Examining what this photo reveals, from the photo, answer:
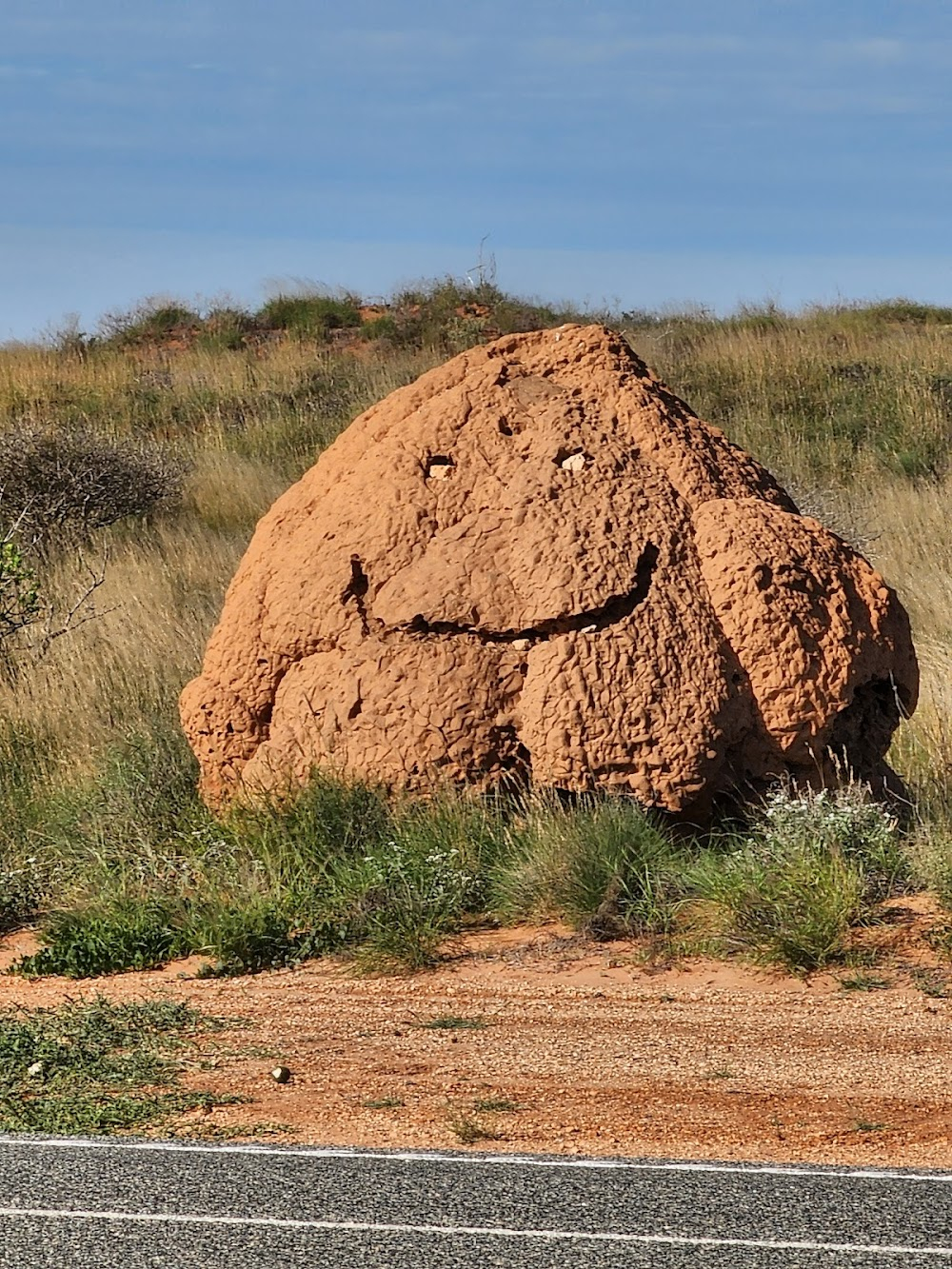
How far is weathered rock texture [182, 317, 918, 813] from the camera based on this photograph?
6691 mm

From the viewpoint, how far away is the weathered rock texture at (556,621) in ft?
22.0

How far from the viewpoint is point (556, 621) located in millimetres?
6820

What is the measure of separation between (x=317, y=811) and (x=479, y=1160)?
2917 millimetres

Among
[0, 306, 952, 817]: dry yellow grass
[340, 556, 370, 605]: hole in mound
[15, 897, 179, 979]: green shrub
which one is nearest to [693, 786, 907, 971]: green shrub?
[0, 306, 952, 817]: dry yellow grass

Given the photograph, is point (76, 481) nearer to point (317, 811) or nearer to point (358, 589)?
point (358, 589)

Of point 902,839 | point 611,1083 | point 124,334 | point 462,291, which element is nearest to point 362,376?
point 462,291

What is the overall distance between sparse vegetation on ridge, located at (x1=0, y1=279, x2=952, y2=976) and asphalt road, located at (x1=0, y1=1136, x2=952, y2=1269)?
2.25 m

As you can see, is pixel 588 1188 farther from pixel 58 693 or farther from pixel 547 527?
pixel 58 693

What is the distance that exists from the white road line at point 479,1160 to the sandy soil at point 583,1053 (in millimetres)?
154

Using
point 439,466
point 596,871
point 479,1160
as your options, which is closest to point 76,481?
point 439,466

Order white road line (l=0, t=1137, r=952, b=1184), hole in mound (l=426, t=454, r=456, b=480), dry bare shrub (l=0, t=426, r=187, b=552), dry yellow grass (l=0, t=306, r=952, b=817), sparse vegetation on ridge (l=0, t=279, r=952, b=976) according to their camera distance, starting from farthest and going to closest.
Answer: dry bare shrub (l=0, t=426, r=187, b=552)
dry yellow grass (l=0, t=306, r=952, b=817)
hole in mound (l=426, t=454, r=456, b=480)
sparse vegetation on ridge (l=0, t=279, r=952, b=976)
white road line (l=0, t=1137, r=952, b=1184)

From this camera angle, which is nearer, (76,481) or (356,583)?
(356,583)

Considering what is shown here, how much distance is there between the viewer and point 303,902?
6695mm

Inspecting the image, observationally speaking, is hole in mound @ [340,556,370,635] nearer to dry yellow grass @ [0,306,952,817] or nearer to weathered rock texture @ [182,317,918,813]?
weathered rock texture @ [182,317,918,813]
